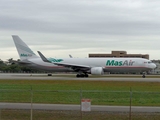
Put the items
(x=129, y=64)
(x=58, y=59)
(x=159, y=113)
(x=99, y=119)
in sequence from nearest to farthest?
(x=99, y=119), (x=159, y=113), (x=129, y=64), (x=58, y=59)

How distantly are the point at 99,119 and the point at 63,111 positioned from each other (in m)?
2.96

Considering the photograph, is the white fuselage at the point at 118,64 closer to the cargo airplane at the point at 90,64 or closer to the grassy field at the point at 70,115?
the cargo airplane at the point at 90,64

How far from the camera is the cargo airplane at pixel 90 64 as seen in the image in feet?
208

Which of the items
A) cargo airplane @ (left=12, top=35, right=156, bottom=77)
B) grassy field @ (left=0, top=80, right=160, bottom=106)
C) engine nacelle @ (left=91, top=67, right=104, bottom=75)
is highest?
cargo airplane @ (left=12, top=35, right=156, bottom=77)

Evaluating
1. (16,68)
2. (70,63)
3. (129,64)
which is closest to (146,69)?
(129,64)

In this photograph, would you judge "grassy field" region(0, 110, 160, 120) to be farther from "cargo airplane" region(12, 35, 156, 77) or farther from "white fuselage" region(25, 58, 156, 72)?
"white fuselage" region(25, 58, 156, 72)

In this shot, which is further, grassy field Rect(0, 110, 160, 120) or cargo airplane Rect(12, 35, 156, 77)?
cargo airplane Rect(12, 35, 156, 77)

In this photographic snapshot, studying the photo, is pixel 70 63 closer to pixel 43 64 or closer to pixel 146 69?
pixel 43 64

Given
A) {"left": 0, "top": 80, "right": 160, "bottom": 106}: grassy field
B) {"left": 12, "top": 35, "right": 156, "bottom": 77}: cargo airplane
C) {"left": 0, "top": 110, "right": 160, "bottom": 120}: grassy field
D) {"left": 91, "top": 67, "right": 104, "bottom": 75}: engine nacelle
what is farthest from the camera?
{"left": 12, "top": 35, "right": 156, "bottom": 77}: cargo airplane

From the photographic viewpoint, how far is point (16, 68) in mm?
129000

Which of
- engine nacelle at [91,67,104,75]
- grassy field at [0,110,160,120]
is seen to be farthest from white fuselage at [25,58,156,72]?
grassy field at [0,110,160,120]

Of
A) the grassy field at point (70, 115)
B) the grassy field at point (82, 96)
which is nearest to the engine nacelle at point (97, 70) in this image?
the grassy field at point (82, 96)

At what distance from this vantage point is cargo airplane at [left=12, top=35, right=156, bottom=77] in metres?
63.5

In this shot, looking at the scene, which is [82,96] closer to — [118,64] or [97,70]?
[97,70]
